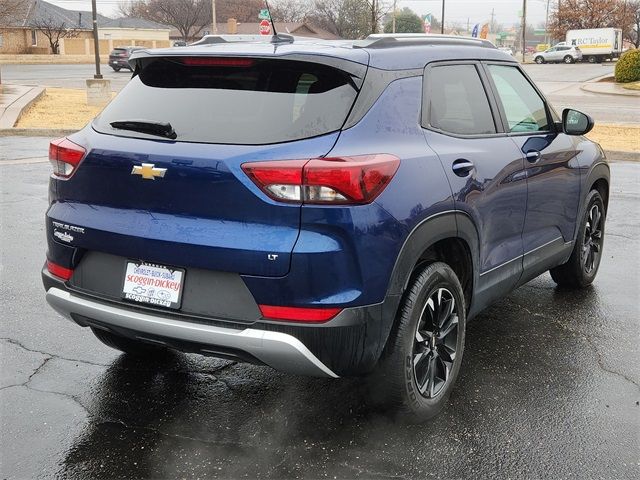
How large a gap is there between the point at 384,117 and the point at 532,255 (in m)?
1.70

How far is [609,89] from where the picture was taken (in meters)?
33.3

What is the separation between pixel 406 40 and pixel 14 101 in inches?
751

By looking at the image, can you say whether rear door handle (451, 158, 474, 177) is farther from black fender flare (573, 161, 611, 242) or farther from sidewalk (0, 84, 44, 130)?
sidewalk (0, 84, 44, 130)

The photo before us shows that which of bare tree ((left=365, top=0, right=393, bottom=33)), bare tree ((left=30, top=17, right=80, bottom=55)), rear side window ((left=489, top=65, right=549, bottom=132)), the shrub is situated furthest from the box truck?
rear side window ((left=489, top=65, right=549, bottom=132))

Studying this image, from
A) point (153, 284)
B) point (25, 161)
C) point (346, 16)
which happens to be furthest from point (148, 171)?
point (346, 16)

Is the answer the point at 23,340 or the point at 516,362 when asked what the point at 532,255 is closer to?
the point at 516,362

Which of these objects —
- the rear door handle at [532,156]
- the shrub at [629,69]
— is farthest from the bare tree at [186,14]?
the rear door handle at [532,156]

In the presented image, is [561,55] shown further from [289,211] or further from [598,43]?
[289,211]

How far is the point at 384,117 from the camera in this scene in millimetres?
3203

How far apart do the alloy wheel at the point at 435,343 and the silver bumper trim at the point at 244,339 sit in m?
0.57

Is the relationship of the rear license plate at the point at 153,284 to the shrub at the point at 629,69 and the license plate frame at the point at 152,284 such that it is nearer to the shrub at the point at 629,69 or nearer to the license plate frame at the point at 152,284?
the license plate frame at the point at 152,284

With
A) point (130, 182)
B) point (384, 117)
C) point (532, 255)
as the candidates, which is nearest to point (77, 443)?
point (130, 182)

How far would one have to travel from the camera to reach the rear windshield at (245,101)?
10.0 feet

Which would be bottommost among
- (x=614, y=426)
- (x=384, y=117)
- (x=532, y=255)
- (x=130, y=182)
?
(x=614, y=426)
